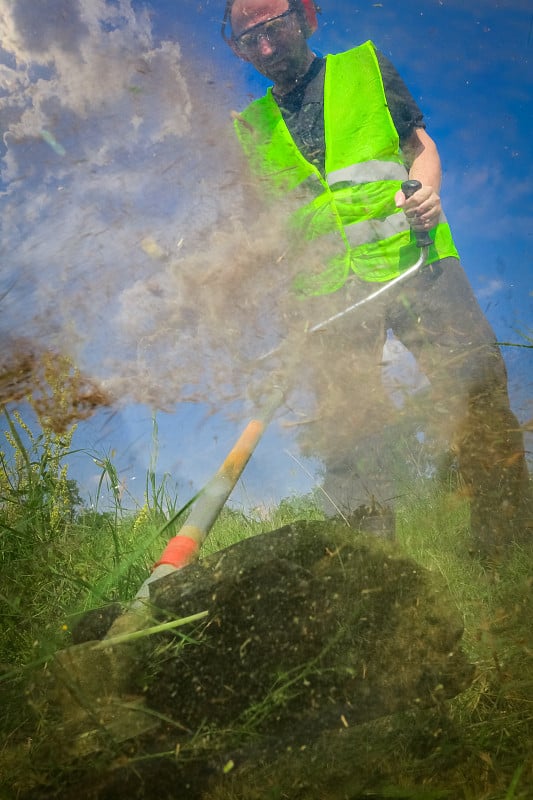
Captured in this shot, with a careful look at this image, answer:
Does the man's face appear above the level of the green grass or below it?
above

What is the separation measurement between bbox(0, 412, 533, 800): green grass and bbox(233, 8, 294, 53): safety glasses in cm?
252

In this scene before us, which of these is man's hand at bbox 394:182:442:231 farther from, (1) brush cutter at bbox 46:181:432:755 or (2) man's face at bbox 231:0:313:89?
(1) brush cutter at bbox 46:181:432:755

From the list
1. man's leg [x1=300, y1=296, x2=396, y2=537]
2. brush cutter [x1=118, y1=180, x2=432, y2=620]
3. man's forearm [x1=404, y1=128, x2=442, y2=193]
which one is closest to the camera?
brush cutter [x1=118, y1=180, x2=432, y2=620]

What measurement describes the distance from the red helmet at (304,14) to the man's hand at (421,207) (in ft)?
4.42

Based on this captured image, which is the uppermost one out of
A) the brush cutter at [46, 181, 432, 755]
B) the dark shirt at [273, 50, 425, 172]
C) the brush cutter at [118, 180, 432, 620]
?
the dark shirt at [273, 50, 425, 172]

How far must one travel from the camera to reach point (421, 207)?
2.28 meters

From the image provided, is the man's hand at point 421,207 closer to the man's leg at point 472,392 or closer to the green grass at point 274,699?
the man's leg at point 472,392

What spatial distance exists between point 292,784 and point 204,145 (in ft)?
9.71

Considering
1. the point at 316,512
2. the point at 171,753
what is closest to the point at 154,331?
the point at 316,512

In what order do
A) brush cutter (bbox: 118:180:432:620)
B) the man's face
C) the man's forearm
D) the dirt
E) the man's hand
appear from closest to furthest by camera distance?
the dirt, brush cutter (bbox: 118:180:432:620), the man's hand, the man's face, the man's forearm

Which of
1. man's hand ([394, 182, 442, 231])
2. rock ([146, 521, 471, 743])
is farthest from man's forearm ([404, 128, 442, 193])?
rock ([146, 521, 471, 743])

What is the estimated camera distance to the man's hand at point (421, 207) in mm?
2238

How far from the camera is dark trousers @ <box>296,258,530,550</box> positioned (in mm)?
2357

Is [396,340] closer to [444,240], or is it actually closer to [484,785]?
[444,240]
